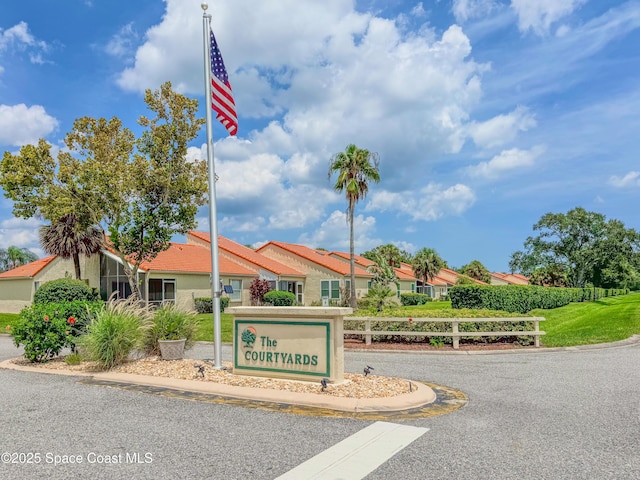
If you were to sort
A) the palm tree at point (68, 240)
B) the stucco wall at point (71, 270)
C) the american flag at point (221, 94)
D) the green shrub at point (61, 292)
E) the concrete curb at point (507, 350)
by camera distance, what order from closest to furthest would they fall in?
1. the american flag at point (221, 94)
2. the concrete curb at point (507, 350)
3. the green shrub at point (61, 292)
4. the palm tree at point (68, 240)
5. the stucco wall at point (71, 270)

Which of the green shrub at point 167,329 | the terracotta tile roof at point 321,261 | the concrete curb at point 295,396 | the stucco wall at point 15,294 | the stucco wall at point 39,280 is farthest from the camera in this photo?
the terracotta tile roof at point 321,261

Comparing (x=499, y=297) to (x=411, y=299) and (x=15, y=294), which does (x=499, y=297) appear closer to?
(x=411, y=299)

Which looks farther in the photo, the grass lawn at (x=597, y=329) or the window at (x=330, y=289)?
the window at (x=330, y=289)

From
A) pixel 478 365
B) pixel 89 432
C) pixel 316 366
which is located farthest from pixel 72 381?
pixel 478 365

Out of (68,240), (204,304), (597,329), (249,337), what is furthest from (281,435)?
(68,240)

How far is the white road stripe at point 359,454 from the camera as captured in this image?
14.9 feet

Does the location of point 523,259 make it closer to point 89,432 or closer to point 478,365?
point 478,365

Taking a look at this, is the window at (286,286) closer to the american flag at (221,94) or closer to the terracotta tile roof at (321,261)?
the terracotta tile roof at (321,261)

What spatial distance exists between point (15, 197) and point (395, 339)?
18439mm

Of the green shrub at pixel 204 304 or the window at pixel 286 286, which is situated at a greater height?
the window at pixel 286 286

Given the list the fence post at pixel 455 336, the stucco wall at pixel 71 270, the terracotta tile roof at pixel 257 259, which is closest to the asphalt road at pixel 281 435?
the fence post at pixel 455 336

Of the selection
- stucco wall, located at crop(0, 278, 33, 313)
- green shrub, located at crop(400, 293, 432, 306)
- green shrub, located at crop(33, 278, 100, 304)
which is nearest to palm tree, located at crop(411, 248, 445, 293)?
green shrub, located at crop(400, 293, 432, 306)

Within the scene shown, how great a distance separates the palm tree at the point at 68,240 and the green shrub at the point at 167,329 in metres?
21.2

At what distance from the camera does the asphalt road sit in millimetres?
4648
